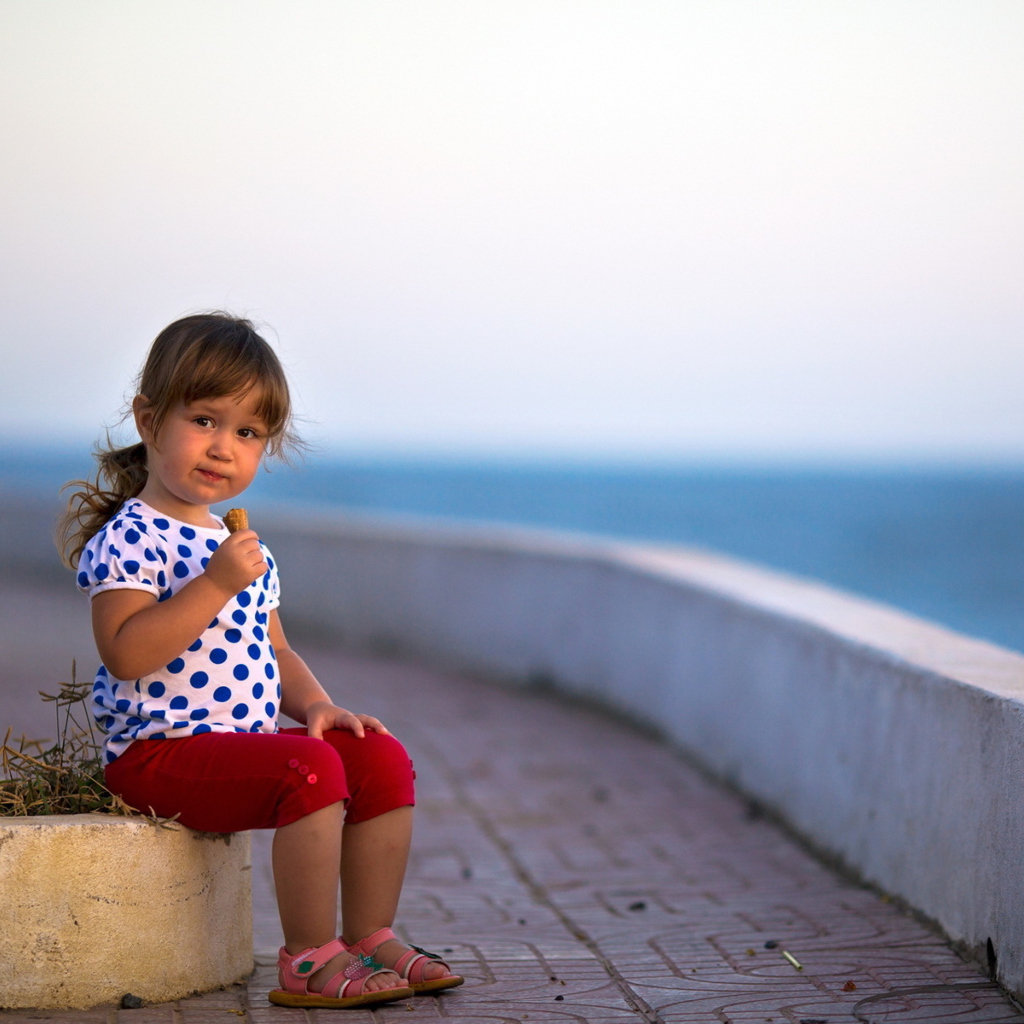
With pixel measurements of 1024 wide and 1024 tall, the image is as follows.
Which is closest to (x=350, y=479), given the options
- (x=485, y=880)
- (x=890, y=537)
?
(x=890, y=537)

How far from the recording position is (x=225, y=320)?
3.00 m

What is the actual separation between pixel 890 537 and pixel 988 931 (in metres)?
52.7

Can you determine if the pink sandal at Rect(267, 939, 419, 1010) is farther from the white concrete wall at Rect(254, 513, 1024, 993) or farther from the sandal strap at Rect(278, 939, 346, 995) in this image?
the white concrete wall at Rect(254, 513, 1024, 993)

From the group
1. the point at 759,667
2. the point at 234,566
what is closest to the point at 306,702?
the point at 234,566

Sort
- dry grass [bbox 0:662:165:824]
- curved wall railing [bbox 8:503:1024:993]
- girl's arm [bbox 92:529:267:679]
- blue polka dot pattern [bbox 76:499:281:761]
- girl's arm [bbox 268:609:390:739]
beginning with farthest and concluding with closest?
curved wall railing [bbox 8:503:1024:993] → girl's arm [bbox 268:609:390:739] → dry grass [bbox 0:662:165:824] → blue polka dot pattern [bbox 76:499:281:761] → girl's arm [bbox 92:529:267:679]

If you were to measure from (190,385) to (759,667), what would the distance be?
3.48 meters

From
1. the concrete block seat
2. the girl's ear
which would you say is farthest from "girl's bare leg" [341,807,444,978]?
the girl's ear

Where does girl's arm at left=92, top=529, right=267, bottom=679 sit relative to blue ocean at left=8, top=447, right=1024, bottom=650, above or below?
above

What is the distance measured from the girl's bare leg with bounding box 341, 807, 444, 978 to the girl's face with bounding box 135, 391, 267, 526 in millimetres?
822

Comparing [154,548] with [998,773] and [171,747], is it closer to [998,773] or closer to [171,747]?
[171,747]

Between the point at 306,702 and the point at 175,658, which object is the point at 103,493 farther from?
the point at 306,702

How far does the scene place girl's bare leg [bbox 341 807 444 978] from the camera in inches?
Result: 116

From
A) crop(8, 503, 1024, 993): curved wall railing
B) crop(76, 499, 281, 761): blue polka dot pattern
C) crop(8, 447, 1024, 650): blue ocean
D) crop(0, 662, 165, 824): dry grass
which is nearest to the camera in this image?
crop(76, 499, 281, 761): blue polka dot pattern

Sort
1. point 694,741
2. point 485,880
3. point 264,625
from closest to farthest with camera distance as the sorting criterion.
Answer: point 264,625 < point 485,880 < point 694,741
